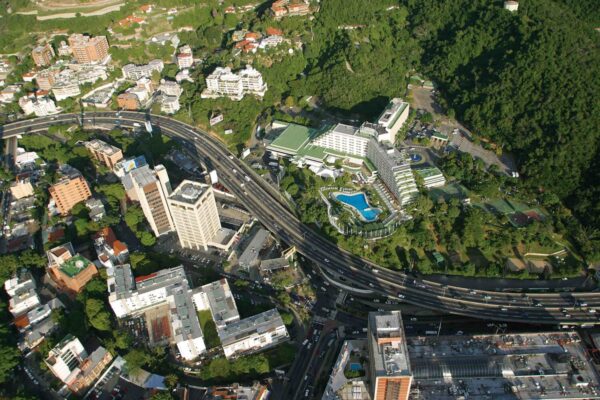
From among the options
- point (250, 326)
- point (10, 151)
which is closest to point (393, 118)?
point (250, 326)

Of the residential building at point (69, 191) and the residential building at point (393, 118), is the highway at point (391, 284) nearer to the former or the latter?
the residential building at point (393, 118)

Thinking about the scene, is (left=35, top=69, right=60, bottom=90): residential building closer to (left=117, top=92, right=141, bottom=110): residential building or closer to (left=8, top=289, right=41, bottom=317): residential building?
(left=117, top=92, right=141, bottom=110): residential building

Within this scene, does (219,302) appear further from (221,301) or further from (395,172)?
(395,172)

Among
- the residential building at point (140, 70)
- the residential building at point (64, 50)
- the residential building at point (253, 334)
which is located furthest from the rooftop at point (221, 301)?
the residential building at point (64, 50)

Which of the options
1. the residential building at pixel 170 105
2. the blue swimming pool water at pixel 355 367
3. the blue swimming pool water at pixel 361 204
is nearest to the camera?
the blue swimming pool water at pixel 355 367

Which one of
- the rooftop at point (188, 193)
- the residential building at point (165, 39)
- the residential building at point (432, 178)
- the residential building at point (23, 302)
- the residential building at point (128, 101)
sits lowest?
the residential building at point (23, 302)

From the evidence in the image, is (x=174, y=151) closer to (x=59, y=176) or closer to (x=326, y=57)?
(x=59, y=176)

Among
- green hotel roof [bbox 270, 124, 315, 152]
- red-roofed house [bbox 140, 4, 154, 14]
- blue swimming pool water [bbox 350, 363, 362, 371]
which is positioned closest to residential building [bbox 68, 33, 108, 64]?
red-roofed house [bbox 140, 4, 154, 14]
